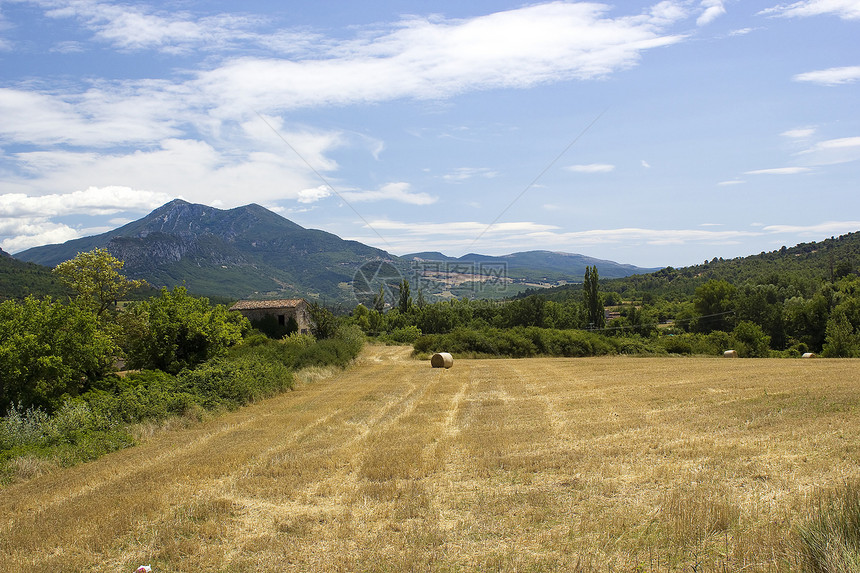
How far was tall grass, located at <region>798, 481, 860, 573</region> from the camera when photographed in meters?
5.26

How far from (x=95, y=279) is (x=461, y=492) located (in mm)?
28593

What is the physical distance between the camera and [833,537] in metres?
5.62

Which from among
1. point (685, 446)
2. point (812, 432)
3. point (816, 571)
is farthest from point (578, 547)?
point (812, 432)

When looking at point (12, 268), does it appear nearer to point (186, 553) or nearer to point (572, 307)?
point (572, 307)

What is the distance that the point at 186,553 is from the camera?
7.21 m

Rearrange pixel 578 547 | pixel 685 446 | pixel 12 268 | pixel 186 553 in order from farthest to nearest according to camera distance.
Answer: pixel 12 268
pixel 685 446
pixel 186 553
pixel 578 547

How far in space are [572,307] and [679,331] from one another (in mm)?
15427

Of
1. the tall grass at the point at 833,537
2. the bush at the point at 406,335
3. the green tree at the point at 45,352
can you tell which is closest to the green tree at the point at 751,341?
the bush at the point at 406,335

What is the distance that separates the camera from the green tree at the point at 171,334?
27.1 metres

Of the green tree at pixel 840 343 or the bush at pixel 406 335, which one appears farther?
the bush at pixel 406 335

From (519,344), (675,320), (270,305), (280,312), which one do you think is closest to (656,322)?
(675,320)

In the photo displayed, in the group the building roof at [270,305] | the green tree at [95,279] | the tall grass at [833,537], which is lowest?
the tall grass at [833,537]

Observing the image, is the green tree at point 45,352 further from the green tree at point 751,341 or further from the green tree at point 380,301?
the green tree at point 380,301

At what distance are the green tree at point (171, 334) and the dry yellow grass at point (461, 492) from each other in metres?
11.1
